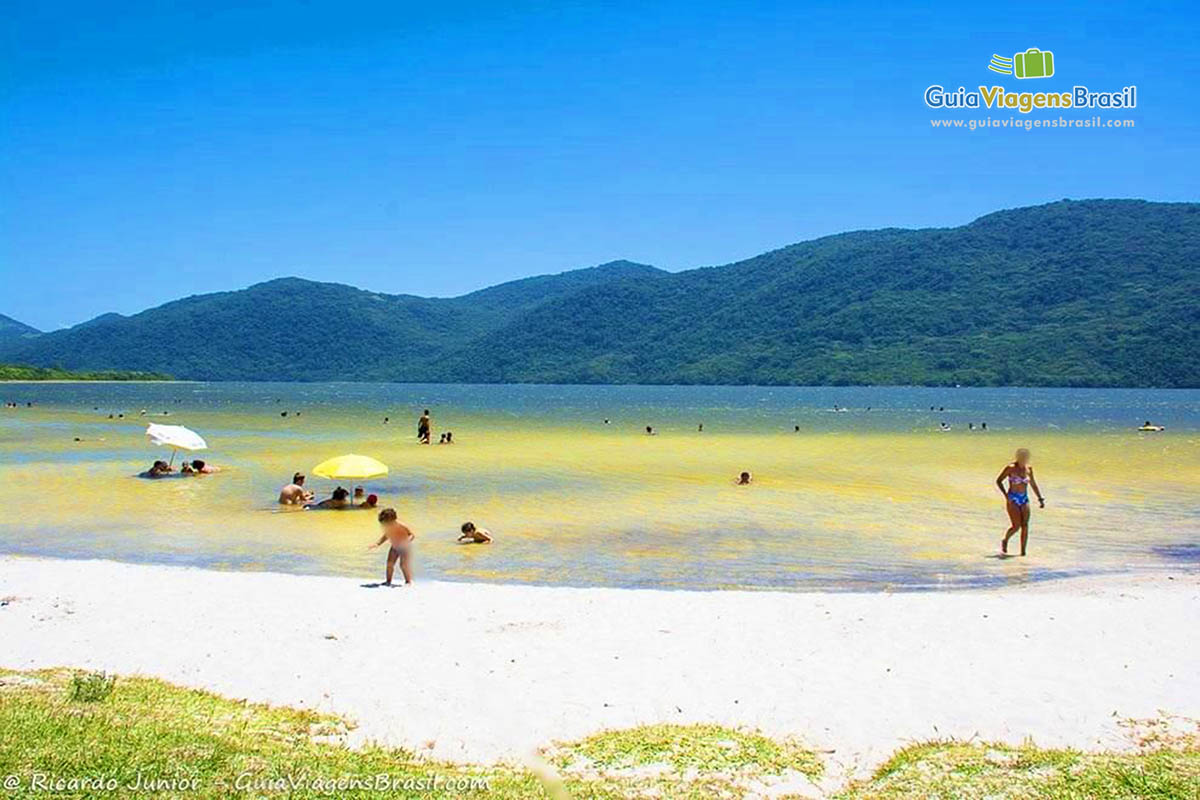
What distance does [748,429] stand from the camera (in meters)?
60.3

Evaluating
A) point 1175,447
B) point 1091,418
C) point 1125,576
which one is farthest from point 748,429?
point 1125,576

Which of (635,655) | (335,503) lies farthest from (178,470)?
(635,655)

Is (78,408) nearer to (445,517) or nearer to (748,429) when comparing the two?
(748,429)

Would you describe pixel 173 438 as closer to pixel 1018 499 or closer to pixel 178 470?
pixel 178 470

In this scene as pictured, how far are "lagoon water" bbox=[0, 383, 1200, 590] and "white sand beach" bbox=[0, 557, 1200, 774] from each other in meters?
2.20

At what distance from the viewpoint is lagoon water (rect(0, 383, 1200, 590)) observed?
52.4ft

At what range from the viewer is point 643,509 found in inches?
899

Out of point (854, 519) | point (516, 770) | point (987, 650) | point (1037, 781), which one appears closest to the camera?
point (1037, 781)


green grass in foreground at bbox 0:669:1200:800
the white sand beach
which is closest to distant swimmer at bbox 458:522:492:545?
the white sand beach

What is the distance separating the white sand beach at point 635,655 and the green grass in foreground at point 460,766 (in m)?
0.41

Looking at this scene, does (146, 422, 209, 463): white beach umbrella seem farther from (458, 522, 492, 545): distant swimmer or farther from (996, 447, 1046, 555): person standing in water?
(996, 447, 1046, 555): person standing in water

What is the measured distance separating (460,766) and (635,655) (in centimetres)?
336

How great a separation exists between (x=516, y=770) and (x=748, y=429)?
180ft

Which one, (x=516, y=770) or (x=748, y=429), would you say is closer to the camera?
(x=516, y=770)
